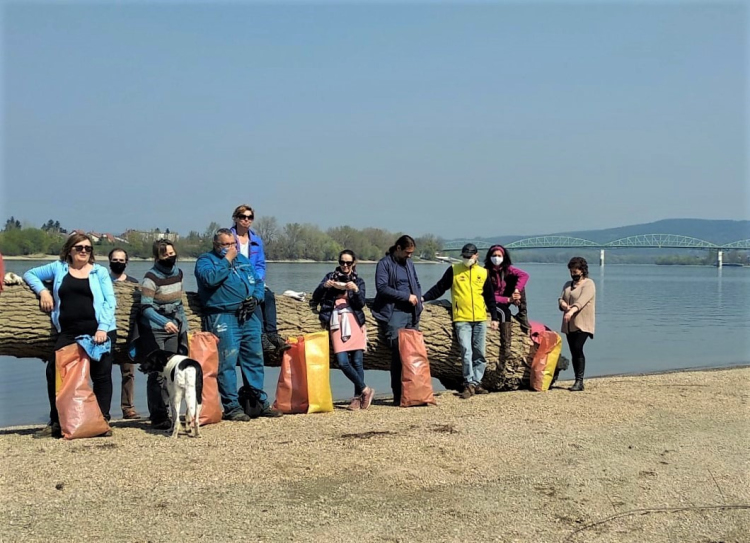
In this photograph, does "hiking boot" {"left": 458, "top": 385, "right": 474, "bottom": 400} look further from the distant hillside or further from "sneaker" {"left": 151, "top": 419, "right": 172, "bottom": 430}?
the distant hillside

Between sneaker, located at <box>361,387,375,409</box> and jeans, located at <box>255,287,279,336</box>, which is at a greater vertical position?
jeans, located at <box>255,287,279,336</box>

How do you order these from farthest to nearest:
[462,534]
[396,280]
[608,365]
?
1. [608,365]
2. [396,280]
3. [462,534]

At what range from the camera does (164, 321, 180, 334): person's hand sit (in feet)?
20.7

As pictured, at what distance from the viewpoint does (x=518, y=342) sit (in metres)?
8.66

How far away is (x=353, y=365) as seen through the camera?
7578 mm

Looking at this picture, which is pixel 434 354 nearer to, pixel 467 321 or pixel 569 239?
pixel 467 321

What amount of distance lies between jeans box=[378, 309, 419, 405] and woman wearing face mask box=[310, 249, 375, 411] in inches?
12.3

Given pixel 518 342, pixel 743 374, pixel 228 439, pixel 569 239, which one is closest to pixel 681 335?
pixel 743 374

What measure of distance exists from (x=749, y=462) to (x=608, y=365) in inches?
346

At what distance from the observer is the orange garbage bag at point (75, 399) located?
5.88m

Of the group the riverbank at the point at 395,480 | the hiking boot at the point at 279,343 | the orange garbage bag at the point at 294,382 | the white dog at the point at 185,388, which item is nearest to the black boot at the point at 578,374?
the riverbank at the point at 395,480

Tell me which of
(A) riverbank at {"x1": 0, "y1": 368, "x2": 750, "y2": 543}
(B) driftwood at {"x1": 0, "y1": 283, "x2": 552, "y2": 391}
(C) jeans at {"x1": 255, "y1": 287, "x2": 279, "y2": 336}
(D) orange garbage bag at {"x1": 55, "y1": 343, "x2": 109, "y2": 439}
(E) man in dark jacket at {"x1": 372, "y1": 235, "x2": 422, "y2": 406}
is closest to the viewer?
(A) riverbank at {"x1": 0, "y1": 368, "x2": 750, "y2": 543}

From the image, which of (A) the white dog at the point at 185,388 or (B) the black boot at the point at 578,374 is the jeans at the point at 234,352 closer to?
(A) the white dog at the point at 185,388

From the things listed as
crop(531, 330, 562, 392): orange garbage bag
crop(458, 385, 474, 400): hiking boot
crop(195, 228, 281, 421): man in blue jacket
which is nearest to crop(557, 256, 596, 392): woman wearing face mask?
crop(531, 330, 562, 392): orange garbage bag
